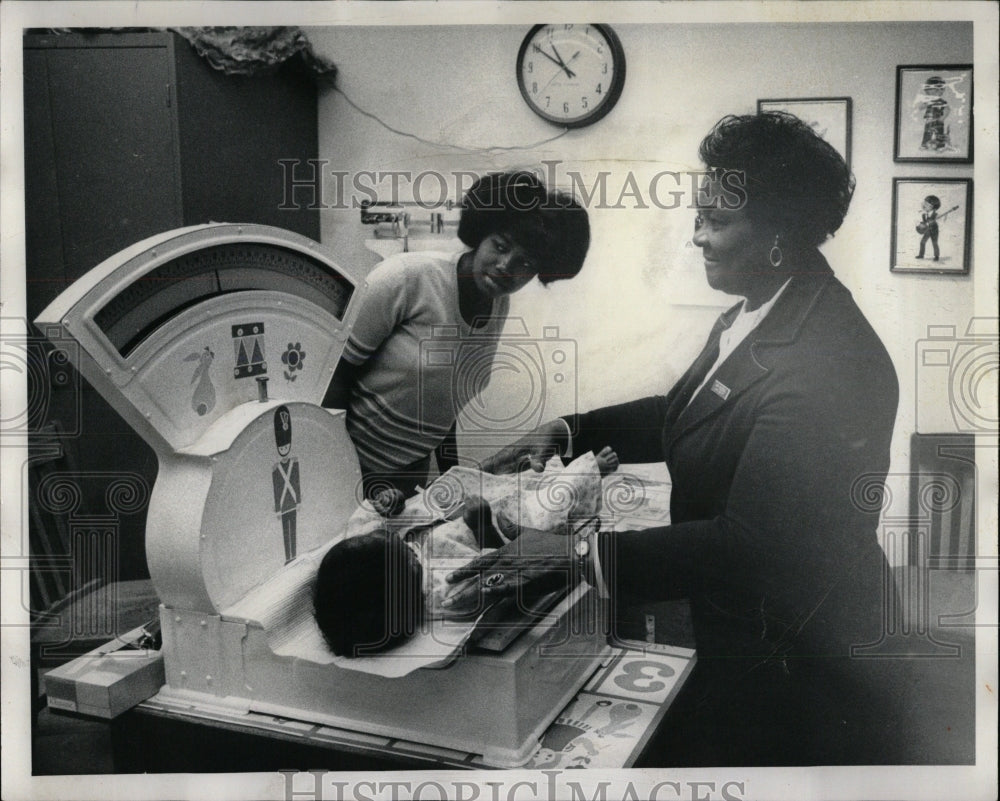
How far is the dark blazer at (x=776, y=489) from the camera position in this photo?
2361 mm

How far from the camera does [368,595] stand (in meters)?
2.16

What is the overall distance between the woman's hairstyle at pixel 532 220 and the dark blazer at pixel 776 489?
0.37m

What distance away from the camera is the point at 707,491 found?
93.7 inches

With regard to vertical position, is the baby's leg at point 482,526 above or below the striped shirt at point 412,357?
below

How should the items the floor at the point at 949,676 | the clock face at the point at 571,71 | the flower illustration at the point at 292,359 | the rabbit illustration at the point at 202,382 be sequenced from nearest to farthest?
1. the rabbit illustration at the point at 202,382
2. the flower illustration at the point at 292,359
3. the clock face at the point at 571,71
4. the floor at the point at 949,676

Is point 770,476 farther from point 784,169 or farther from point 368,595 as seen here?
point 368,595

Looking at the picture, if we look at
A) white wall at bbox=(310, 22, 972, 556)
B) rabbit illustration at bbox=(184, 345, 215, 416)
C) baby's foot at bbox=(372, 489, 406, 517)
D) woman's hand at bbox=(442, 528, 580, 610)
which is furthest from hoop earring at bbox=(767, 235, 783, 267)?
rabbit illustration at bbox=(184, 345, 215, 416)

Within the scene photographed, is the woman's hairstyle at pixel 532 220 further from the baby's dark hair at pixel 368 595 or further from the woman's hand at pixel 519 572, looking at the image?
the baby's dark hair at pixel 368 595

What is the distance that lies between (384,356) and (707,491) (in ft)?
2.69

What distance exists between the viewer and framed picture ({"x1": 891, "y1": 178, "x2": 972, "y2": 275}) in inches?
94.8

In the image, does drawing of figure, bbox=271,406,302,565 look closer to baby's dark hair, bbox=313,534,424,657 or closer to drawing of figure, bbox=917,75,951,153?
baby's dark hair, bbox=313,534,424,657

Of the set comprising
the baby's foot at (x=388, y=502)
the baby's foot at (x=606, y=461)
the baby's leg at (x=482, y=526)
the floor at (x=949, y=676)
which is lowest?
the floor at (x=949, y=676)

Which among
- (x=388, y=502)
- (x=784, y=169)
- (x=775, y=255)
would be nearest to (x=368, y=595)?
(x=388, y=502)

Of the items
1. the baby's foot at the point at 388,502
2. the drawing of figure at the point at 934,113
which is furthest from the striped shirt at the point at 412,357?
the drawing of figure at the point at 934,113
